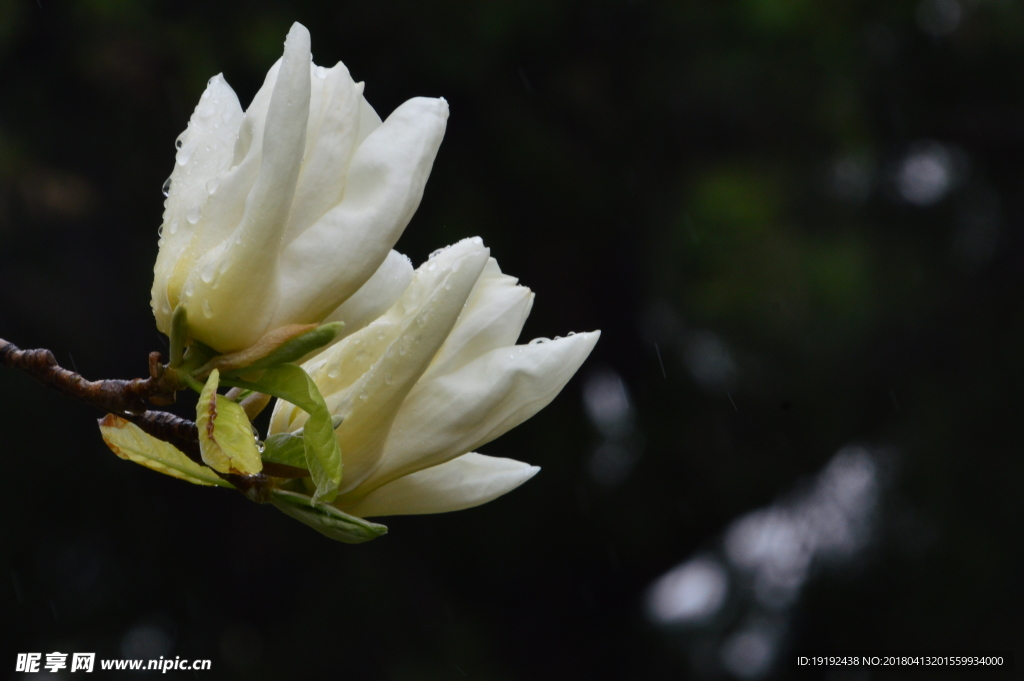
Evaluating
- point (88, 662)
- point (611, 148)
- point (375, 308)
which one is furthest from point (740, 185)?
point (375, 308)

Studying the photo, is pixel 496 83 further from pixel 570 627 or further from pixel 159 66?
pixel 570 627

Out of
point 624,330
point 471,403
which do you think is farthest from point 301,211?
point 624,330

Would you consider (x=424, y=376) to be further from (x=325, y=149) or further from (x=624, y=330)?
(x=624, y=330)

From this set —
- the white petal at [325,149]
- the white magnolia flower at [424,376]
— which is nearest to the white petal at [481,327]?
the white magnolia flower at [424,376]

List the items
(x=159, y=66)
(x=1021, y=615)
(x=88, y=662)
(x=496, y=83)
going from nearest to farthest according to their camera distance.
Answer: (x=88, y=662)
(x=159, y=66)
(x=496, y=83)
(x=1021, y=615)

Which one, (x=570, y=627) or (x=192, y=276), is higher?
(x=570, y=627)

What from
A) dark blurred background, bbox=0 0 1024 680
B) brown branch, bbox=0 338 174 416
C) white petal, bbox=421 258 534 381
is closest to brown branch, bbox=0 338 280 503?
brown branch, bbox=0 338 174 416

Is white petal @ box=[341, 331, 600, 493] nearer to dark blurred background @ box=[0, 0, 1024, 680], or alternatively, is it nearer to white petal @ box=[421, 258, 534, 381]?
white petal @ box=[421, 258, 534, 381]
